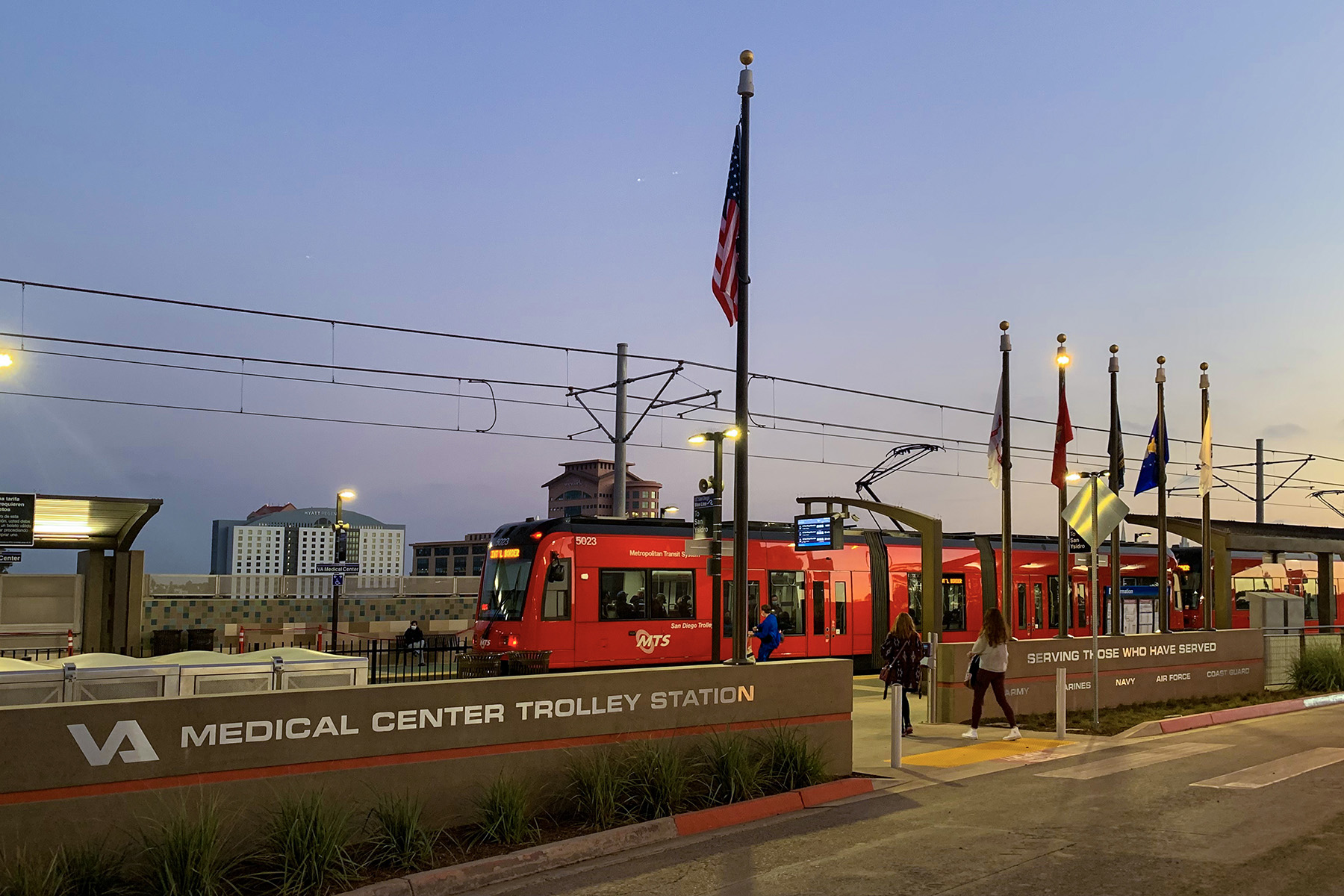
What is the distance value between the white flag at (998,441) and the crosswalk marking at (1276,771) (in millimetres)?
7233

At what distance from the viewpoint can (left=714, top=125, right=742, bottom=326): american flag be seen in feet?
41.1

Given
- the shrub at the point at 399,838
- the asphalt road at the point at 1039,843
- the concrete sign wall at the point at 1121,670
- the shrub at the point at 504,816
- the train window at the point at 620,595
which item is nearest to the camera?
the asphalt road at the point at 1039,843

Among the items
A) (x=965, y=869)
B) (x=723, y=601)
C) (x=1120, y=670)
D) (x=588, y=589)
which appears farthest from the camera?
(x=723, y=601)

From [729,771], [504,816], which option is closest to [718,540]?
[729,771]

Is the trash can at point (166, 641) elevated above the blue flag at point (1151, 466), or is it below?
below

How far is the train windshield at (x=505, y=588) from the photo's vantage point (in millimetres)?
20359

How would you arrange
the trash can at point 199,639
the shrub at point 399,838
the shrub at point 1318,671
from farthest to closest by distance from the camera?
1. the trash can at point 199,639
2. the shrub at point 1318,671
3. the shrub at point 399,838

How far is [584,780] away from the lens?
902 centimetres

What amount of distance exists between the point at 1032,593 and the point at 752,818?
20.5 m

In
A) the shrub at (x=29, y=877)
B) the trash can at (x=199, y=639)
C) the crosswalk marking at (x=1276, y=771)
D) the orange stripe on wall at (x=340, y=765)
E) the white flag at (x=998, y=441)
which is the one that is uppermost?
the white flag at (x=998, y=441)

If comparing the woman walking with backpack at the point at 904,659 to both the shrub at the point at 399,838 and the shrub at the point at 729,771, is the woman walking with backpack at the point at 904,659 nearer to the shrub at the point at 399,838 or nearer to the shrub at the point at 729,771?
the shrub at the point at 729,771

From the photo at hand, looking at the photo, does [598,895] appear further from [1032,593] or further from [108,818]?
[1032,593]

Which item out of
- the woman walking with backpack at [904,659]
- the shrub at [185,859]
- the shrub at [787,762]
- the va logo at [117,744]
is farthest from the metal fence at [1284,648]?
the va logo at [117,744]

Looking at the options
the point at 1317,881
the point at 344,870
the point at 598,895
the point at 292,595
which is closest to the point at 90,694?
the point at 344,870
